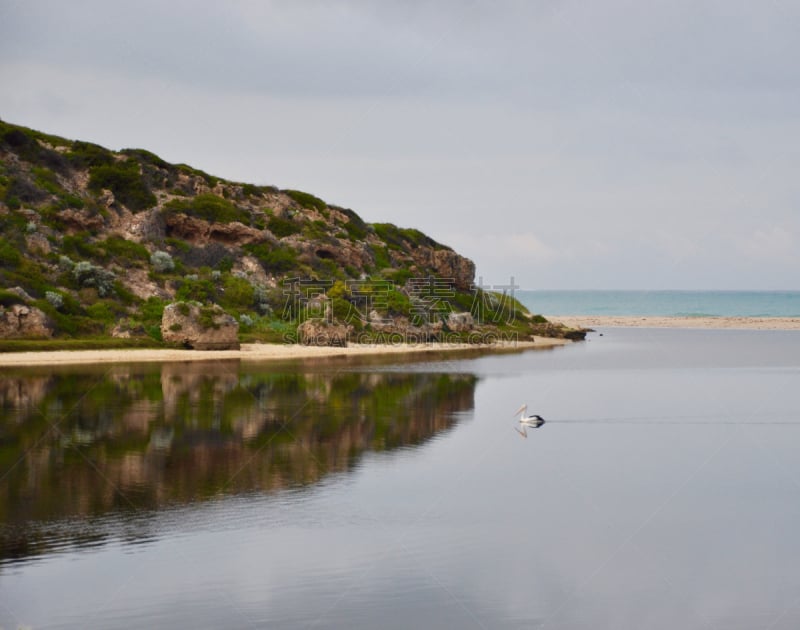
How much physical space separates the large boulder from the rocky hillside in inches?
109

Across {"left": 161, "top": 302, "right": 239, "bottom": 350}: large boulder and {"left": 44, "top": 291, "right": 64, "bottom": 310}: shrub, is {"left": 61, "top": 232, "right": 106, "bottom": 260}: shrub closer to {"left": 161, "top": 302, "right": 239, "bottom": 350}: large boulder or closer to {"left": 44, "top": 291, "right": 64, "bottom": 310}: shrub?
{"left": 44, "top": 291, "right": 64, "bottom": 310}: shrub

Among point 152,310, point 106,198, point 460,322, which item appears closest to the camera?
point 152,310

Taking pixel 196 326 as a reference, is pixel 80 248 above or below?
above

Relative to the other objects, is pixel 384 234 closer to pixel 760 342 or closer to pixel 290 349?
pixel 760 342

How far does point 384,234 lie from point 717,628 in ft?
325

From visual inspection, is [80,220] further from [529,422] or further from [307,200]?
[529,422]

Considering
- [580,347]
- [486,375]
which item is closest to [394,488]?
[486,375]

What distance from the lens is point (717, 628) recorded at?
12.4 m

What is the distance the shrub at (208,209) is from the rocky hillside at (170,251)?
0.16m

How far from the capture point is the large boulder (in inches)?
2215

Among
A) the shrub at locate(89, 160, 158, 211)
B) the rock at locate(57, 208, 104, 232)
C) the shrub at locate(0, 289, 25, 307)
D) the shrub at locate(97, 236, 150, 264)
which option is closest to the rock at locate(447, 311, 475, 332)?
the shrub at locate(97, 236, 150, 264)

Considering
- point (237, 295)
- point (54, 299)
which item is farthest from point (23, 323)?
point (237, 295)

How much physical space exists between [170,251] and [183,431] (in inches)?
2210

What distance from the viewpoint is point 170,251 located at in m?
80.7
